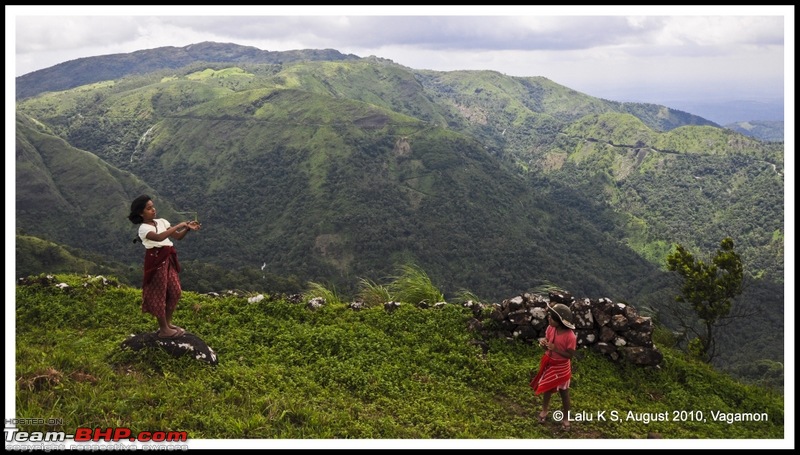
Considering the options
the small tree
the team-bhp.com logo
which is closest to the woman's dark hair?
the team-bhp.com logo

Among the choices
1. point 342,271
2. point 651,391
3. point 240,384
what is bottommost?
point 342,271

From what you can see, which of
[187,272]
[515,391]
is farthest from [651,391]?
[187,272]

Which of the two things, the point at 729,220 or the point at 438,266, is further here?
the point at 729,220

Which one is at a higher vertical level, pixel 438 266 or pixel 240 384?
pixel 240 384

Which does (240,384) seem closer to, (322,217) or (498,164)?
(322,217)

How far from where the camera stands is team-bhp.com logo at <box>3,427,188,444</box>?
222 inches

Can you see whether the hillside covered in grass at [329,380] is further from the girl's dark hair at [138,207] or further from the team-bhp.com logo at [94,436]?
the girl's dark hair at [138,207]

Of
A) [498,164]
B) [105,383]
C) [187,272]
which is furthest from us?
[498,164]

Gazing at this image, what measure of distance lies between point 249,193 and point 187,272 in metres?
97.4

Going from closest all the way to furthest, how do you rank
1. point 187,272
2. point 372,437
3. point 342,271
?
point 372,437
point 187,272
point 342,271

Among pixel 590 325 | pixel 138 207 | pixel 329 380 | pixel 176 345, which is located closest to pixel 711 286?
pixel 590 325

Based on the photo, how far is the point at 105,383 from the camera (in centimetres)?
688

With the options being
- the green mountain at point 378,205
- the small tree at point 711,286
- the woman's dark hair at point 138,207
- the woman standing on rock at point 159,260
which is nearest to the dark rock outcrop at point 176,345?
the woman standing on rock at point 159,260

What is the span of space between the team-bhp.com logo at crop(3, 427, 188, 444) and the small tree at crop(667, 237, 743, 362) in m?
10.7
